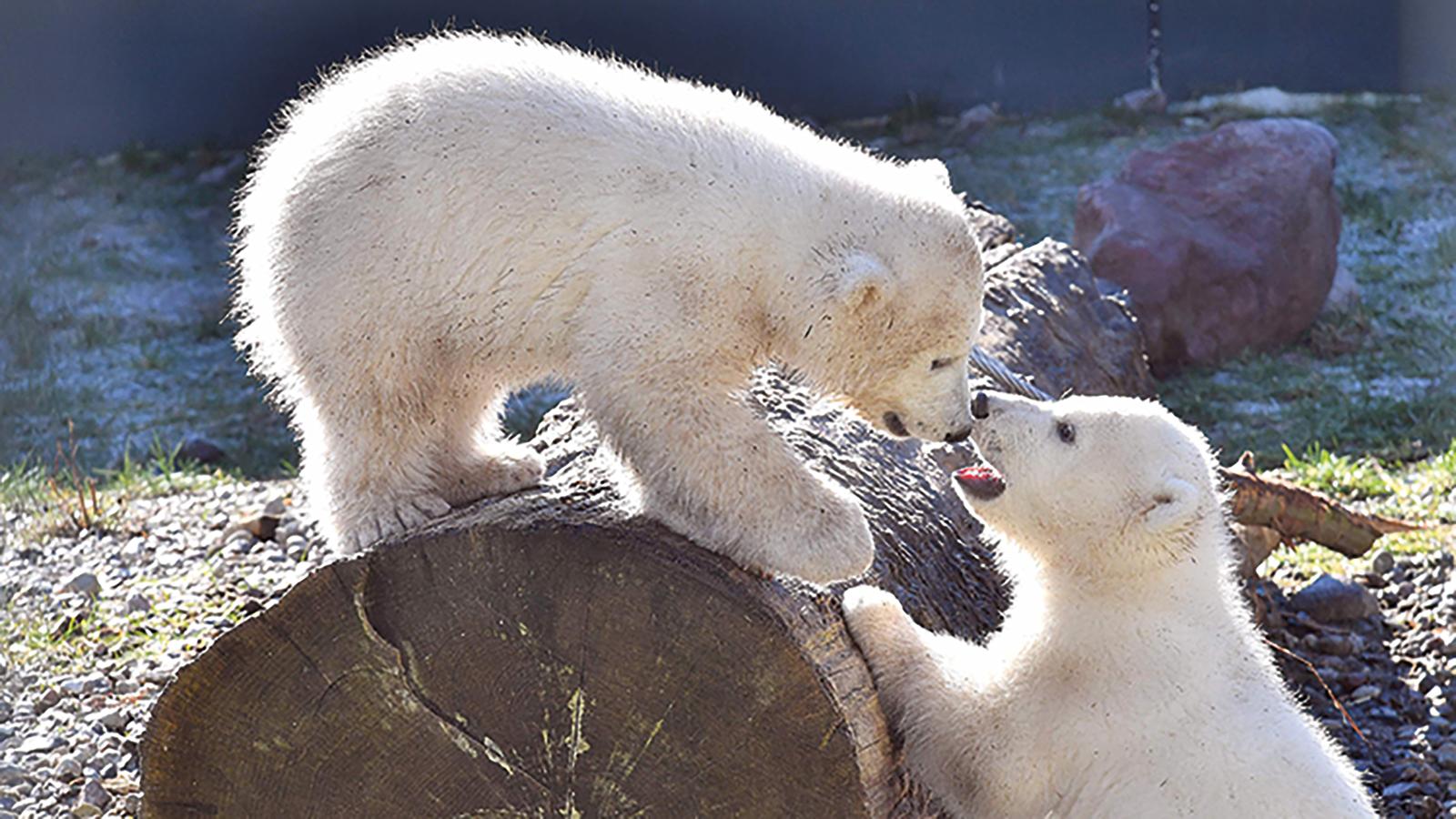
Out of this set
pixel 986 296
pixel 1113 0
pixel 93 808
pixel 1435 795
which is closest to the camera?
pixel 93 808

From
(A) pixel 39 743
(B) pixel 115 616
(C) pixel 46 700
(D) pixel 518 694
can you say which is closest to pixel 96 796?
(A) pixel 39 743

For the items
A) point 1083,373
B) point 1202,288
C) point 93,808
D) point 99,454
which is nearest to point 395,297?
point 93,808

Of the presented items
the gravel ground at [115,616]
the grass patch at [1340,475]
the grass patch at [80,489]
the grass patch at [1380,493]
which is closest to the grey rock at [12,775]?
the gravel ground at [115,616]

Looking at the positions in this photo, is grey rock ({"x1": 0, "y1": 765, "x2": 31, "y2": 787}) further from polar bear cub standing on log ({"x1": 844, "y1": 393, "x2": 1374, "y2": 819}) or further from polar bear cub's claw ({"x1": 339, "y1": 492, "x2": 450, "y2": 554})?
polar bear cub standing on log ({"x1": 844, "y1": 393, "x2": 1374, "y2": 819})

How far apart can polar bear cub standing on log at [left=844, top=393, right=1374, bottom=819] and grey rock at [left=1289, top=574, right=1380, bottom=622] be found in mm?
2229

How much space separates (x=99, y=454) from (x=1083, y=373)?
5.29m

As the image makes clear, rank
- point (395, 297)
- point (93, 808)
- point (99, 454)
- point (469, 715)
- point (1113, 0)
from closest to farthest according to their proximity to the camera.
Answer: point (469, 715)
point (395, 297)
point (93, 808)
point (99, 454)
point (1113, 0)

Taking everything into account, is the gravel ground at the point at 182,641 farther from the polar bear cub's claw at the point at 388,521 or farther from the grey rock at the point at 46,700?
the polar bear cub's claw at the point at 388,521

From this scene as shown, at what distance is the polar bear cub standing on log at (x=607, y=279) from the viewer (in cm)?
302

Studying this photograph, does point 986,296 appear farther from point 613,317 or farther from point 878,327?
point 613,317

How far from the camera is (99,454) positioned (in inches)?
333

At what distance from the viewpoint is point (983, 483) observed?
368 cm

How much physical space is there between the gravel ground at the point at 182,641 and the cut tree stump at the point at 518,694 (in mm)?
1183

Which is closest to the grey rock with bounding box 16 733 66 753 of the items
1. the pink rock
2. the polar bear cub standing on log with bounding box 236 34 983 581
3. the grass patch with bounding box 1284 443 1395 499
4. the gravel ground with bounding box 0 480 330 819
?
the gravel ground with bounding box 0 480 330 819
